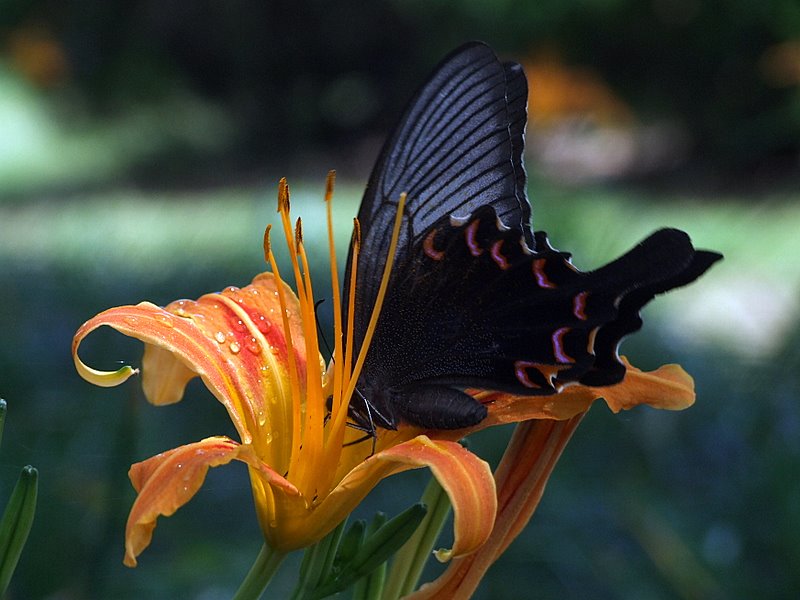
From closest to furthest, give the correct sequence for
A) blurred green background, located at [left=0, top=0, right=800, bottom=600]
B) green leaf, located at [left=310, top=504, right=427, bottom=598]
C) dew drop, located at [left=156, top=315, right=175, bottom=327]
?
green leaf, located at [left=310, top=504, right=427, bottom=598] → dew drop, located at [left=156, top=315, right=175, bottom=327] → blurred green background, located at [left=0, top=0, right=800, bottom=600]

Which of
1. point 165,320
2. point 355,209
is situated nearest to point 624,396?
point 165,320

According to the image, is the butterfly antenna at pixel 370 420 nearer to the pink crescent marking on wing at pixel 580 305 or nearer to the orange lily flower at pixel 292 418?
the orange lily flower at pixel 292 418

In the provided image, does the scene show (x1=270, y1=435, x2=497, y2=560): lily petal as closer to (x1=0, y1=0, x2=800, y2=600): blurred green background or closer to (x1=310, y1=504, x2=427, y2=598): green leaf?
(x1=310, y1=504, x2=427, y2=598): green leaf

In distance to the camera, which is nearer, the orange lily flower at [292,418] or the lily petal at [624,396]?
the orange lily flower at [292,418]

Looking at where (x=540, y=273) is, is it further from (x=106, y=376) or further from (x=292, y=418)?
(x=106, y=376)

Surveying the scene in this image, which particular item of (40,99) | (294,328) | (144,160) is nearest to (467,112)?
(294,328)

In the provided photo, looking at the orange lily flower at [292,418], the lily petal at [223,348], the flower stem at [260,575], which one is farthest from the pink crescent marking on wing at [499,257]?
the flower stem at [260,575]

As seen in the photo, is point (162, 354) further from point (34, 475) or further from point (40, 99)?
point (40, 99)

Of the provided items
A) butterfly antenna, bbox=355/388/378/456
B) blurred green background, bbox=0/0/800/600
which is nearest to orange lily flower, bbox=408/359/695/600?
butterfly antenna, bbox=355/388/378/456
